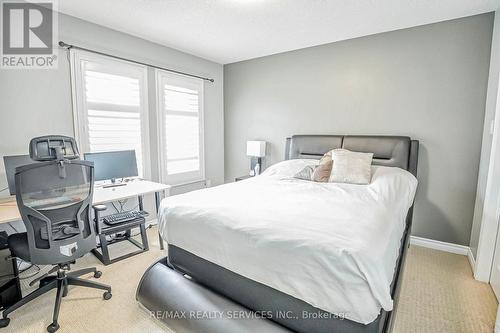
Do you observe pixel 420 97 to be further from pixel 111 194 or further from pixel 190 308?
pixel 111 194

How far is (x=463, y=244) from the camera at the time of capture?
2832 millimetres

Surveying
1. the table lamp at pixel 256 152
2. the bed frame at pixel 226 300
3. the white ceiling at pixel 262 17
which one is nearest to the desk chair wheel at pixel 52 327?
the bed frame at pixel 226 300

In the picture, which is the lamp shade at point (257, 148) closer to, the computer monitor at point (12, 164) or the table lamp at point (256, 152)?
the table lamp at point (256, 152)

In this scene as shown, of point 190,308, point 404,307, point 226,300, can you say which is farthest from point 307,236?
point 404,307

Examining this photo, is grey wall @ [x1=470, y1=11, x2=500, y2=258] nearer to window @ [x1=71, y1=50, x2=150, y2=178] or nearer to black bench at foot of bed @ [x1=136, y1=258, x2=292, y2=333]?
black bench at foot of bed @ [x1=136, y1=258, x2=292, y2=333]

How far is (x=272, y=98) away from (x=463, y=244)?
10.1 ft

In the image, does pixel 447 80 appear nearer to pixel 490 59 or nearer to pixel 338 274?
pixel 490 59

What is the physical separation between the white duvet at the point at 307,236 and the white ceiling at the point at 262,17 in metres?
1.72

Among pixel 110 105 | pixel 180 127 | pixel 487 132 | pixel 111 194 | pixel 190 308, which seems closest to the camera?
pixel 190 308

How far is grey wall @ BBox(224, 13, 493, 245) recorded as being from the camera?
270cm

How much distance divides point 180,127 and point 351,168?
8.40ft

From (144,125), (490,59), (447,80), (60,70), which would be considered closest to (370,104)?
(447,80)

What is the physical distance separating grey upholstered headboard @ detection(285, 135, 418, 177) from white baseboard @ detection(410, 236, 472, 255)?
0.80m

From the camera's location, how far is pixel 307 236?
1.40m
